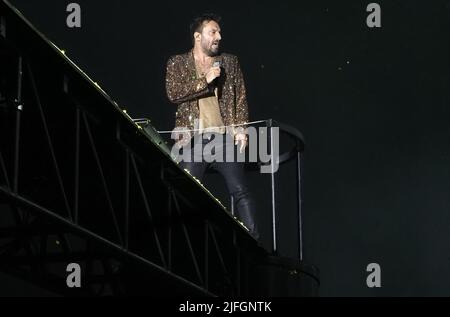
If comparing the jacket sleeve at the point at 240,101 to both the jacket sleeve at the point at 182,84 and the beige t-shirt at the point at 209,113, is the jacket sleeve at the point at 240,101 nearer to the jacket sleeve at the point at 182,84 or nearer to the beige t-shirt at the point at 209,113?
the beige t-shirt at the point at 209,113

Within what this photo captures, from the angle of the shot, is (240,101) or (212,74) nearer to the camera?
(212,74)

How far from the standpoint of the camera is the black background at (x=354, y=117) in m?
11.0

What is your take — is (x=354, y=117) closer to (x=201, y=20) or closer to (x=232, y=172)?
(x=232, y=172)

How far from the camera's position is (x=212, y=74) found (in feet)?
24.7

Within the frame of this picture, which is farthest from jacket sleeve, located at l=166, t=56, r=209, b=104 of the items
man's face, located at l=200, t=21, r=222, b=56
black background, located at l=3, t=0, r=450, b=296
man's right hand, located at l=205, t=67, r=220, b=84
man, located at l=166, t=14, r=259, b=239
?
black background, located at l=3, t=0, r=450, b=296

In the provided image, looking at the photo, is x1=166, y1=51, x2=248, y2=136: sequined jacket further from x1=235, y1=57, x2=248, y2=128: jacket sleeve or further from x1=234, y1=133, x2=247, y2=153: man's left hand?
x1=234, y1=133, x2=247, y2=153: man's left hand

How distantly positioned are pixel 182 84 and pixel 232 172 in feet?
A: 2.55

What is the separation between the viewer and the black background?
10977 millimetres

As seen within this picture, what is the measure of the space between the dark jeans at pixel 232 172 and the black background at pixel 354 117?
2.92m

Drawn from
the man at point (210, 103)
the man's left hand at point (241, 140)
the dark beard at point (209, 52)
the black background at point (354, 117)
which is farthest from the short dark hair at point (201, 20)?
the black background at point (354, 117)

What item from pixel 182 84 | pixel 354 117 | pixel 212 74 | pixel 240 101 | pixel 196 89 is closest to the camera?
pixel 212 74

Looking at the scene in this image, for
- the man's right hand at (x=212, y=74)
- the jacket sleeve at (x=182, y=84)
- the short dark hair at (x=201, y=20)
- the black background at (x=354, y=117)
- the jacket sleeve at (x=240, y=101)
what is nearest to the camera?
the man's right hand at (x=212, y=74)

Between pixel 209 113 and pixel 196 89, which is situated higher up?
pixel 196 89

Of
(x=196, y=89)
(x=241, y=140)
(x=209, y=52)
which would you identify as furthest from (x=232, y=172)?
(x=209, y=52)
